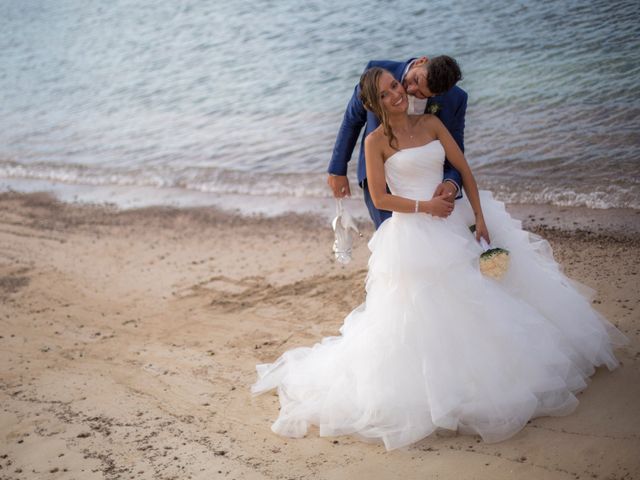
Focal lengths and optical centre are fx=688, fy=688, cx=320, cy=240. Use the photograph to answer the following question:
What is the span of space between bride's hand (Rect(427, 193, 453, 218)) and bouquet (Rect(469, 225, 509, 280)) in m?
0.34

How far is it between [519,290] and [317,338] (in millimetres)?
1814

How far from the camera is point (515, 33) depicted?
13.1m

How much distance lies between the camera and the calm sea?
897 centimetres

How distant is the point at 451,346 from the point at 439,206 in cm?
83

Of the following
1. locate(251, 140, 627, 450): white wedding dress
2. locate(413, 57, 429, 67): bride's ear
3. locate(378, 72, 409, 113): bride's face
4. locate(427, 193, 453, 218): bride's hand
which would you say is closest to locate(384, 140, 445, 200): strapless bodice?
locate(251, 140, 627, 450): white wedding dress

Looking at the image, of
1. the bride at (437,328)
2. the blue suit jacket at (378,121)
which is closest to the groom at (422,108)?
the blue suit jacket at (378,121)

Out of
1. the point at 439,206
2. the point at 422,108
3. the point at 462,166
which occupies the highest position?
the point at 422,108

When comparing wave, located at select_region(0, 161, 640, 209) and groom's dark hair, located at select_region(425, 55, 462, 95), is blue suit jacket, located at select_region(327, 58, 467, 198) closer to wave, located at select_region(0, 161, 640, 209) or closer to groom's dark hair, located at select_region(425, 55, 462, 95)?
groom's dark hair, located at select_region(425, 55, 462, 95)

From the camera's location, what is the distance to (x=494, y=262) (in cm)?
409

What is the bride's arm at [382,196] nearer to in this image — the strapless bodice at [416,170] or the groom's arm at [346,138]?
the strapless bodice at [416,170]

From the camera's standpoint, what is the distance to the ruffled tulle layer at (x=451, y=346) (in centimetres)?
388

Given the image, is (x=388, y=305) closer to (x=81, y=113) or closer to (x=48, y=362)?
(x=48, y=362)

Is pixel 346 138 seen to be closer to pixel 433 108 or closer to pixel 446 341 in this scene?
pixel 433 108

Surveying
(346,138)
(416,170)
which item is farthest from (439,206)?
(346,138)
